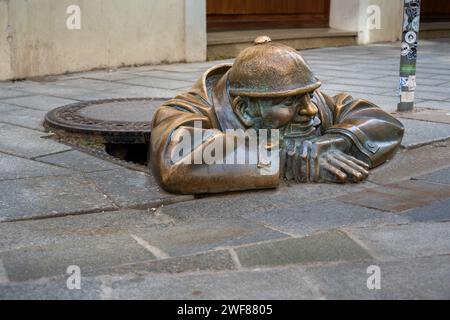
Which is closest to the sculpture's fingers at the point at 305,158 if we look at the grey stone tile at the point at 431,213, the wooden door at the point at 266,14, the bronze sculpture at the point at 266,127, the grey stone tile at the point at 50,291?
the bronze sculpture at the point at 266,127

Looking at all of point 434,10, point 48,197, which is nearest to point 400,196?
point 48,197

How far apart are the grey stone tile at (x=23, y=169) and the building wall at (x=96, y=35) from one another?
366 centimetres

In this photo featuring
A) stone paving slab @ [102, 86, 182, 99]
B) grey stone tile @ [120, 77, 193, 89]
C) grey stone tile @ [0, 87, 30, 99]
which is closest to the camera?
grey stone tile @ [0, 87, 30, 99]

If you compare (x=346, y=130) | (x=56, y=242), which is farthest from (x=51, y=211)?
(x=346, y=130)

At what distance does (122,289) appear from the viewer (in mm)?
2590

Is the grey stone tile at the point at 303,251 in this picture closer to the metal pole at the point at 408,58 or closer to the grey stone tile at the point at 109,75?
the metal pole at the point at 408,58

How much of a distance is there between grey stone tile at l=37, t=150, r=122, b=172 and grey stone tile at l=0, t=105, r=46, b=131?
858 mm

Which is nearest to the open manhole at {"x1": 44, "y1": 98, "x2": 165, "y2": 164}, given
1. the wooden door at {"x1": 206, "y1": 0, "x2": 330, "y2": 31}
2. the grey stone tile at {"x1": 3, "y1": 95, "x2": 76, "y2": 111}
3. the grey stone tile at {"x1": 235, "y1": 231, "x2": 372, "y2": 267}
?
the grey stone tile at {"x1": 3, "y1": 95, "x2": 76, "y2": 111}

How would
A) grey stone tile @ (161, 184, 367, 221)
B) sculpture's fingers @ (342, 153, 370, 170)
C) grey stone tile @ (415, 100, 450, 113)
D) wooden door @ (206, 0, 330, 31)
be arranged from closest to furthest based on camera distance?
grey stone tile @ (161, 184, 367, 221) < sculpture's fingers @ (342, 153, 370, 170) < grey stone tile @ (415, 100, 450, 113) < wooden door @ (206, 0, 330, 31)

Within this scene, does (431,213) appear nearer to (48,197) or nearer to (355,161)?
(355,161)

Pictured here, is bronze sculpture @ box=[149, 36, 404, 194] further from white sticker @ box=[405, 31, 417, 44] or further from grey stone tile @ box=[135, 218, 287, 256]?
white sticker @ box=[405, 31, 417, 44]

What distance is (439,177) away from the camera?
4207 millimetres

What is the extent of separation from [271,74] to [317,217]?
0.79m

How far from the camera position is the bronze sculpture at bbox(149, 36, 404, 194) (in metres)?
3.68
